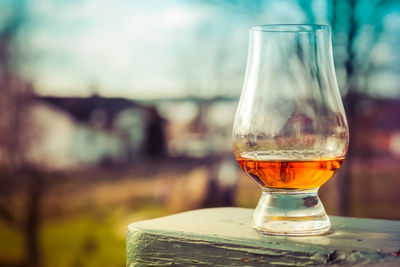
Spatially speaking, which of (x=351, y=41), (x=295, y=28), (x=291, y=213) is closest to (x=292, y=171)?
(x=291, y=213)

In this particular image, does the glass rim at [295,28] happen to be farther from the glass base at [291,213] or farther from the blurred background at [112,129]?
the blurred background at [112,129]

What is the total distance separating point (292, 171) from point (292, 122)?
79 mm

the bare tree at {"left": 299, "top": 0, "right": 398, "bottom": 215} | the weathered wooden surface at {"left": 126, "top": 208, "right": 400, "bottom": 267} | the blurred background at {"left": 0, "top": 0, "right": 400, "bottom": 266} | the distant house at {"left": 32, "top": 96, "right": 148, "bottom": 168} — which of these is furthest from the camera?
the distant house at {"left": 32, "top": 96, "right": 148, "bottom": 168}

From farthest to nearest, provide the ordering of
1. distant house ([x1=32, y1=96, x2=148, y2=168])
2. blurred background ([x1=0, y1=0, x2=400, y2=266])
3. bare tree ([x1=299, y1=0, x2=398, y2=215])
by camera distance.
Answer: distant house ([x1=32, y1=96, x2=148, y2=168])
blurred background ([x1=0, y1=0, x2=400, y2=266])
bare tree ([x1=299, y1=0, x2=398, y2=215])

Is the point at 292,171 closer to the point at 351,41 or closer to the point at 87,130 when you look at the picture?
the point at 351,41

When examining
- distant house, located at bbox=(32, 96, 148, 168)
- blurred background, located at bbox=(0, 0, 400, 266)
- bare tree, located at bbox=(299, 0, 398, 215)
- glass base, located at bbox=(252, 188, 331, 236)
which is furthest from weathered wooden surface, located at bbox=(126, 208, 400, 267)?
distant house, located at bbox=(32, 96, 148, 168)

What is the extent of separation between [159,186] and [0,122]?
2.83 m

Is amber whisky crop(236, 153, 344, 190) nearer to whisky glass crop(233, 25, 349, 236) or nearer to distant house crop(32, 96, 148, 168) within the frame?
whisky glass crop(233, 25, 349, 236)

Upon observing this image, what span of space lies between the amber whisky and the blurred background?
18.1 ft

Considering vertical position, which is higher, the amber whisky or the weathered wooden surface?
the amber whisky

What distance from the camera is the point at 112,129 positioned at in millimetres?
7848

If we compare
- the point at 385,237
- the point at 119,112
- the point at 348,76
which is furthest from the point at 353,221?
the point at 119,112

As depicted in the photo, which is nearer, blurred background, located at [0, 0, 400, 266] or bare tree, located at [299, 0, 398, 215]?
bare tree, located at [299, 0, 398, 215]

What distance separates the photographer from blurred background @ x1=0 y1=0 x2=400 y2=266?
22.2ft
